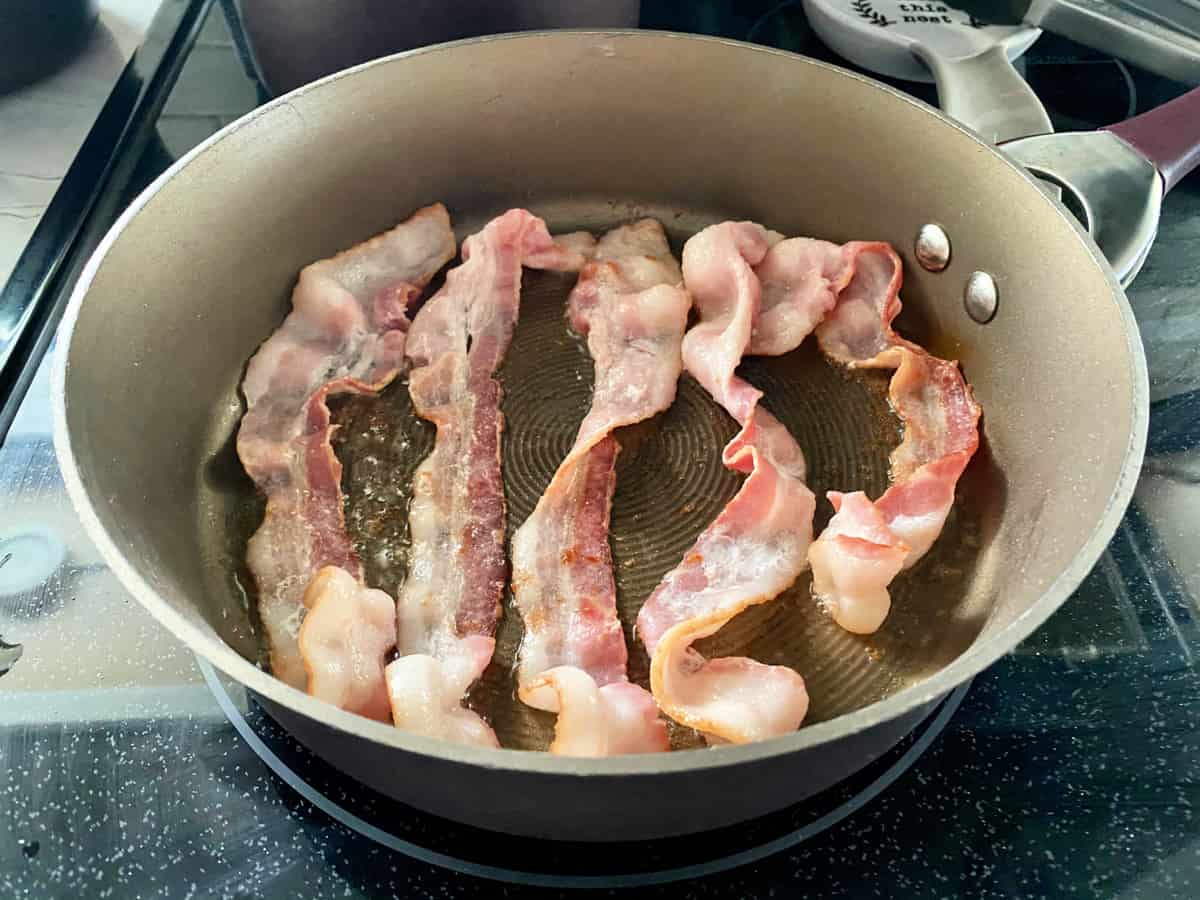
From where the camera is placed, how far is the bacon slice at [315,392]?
1018 millimetres

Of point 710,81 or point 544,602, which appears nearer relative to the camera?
point 544,602

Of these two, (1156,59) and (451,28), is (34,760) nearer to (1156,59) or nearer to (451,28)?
(451,28)

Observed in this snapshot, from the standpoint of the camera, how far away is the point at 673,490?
1.16 meters

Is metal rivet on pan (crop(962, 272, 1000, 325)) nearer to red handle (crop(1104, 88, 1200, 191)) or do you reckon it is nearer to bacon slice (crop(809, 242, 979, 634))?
bacon slice (crop(809, 242, 979, 634))

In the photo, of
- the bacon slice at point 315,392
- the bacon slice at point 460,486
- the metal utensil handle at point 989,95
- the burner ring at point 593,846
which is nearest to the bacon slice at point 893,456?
the burner ring at point 593,846

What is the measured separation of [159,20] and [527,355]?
0.99 meters

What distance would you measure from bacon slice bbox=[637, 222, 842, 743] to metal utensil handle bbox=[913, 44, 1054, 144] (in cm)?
28

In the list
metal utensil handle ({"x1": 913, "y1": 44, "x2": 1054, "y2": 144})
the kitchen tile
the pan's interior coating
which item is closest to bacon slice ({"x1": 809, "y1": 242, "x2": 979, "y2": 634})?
the pan's interior coating

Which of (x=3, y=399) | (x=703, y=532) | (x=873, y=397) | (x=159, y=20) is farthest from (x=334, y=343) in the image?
(x=159, y=20)

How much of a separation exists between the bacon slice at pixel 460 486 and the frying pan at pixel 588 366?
38 mm

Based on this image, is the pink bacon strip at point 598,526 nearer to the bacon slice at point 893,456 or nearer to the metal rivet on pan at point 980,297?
the bacon slice at point 893,456

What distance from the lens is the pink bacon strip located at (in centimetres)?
88

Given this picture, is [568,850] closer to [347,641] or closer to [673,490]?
[347,641]

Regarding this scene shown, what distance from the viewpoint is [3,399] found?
4.00 ft
